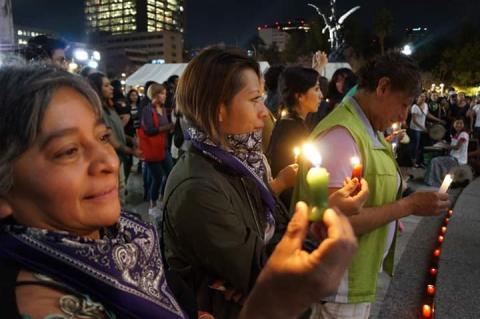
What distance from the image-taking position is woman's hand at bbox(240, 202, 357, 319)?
876 millimetres

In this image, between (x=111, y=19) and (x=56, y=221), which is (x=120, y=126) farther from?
(x=111, y=19)

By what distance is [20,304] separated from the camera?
2.90ft

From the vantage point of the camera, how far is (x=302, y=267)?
2.89 feet

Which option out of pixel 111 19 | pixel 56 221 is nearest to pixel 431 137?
pixel 56 221

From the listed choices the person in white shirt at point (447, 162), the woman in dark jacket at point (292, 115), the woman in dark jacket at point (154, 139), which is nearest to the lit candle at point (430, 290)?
the woman in dark jacket at point (292, 115)

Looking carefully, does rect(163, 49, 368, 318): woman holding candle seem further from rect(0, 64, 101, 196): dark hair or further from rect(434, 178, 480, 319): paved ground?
rect(434, 178, 480, 319): paved ground

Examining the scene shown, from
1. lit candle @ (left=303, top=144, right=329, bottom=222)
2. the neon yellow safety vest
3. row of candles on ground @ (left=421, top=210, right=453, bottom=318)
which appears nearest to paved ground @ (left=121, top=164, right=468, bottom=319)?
row of candles on ground @ (left=421, top=210, right=453, bottom=318)

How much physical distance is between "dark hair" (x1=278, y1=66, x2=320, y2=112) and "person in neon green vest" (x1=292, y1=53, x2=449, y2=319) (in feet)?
5.57

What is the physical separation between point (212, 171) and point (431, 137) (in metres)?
11.6

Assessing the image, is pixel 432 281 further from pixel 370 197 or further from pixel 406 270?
pixel 370 197

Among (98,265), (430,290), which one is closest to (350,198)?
(98,265)

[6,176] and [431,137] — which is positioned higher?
[6,176]

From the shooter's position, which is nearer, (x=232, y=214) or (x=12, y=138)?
(x=12, y=138)

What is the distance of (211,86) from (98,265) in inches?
42.3
